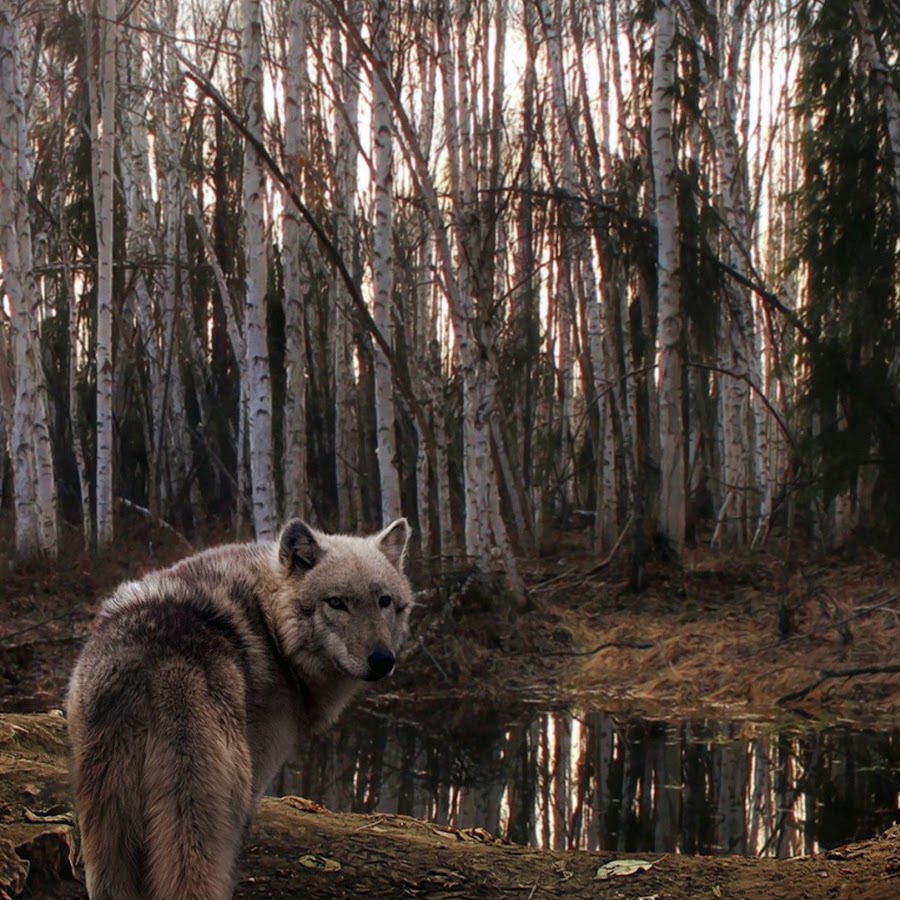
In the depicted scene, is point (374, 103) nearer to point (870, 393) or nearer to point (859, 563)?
point (870, 393)

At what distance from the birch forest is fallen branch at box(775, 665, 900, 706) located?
2.70 metres

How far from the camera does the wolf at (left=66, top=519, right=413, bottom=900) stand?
365cm

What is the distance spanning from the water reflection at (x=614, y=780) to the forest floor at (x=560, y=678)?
791mm

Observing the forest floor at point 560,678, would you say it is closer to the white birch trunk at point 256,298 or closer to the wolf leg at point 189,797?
the wolf leg at point 189,797

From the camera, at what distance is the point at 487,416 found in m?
13.6

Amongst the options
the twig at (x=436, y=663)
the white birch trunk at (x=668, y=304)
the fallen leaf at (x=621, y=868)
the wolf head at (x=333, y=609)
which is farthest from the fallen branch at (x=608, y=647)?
the wolf head at (x=333, y=609)

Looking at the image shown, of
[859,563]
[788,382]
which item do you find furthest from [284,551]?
[788,382]

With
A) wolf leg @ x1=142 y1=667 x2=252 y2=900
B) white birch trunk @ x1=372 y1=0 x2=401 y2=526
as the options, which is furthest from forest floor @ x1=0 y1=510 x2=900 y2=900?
white birch trunk @ x1=372 y1=0 x2=401 y2=526

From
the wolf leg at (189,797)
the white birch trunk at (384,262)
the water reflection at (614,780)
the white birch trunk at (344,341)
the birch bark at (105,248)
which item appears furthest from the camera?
the white birch trunk at (344,341)

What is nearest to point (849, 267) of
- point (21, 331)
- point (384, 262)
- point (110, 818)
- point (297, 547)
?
point (384, 262)

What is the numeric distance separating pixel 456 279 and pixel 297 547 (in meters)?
14.0

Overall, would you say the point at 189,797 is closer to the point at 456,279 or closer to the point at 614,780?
the point at 614,780

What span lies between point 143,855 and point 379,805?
4041mm

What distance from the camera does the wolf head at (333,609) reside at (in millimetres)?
4602
